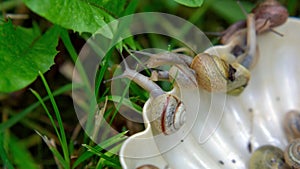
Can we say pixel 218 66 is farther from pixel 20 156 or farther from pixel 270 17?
A: pixel 20 156

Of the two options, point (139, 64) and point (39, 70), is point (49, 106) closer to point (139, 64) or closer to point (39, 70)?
point (39, 70)

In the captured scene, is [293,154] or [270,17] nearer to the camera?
[293,154]

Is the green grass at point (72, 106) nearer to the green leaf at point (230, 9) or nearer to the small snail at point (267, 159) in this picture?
the green leaf at point (230, 9)

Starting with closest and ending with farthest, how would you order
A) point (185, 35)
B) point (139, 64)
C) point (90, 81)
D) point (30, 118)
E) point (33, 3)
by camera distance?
point (33, 3), point (139, 64), point (90, 81), point (30, 118), point (185, 35)

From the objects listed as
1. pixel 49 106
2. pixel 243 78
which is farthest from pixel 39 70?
pixel 243 78

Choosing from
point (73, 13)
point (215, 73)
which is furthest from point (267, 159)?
point (73, 13)

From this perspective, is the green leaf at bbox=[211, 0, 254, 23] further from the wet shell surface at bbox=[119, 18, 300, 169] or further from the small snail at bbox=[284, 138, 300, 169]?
the small snail at bbox=[284, 138, 300, 169]

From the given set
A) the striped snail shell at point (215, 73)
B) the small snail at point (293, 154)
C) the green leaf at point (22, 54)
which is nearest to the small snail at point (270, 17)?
the striped snail shell at point (215, 73)
